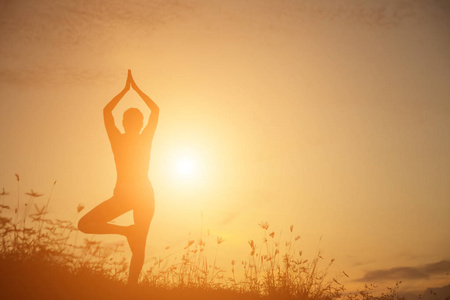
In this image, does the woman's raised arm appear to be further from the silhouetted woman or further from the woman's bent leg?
the woman's bent leg

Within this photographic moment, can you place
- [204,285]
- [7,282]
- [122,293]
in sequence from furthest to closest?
[204,285]
[122,293]
[7,282]

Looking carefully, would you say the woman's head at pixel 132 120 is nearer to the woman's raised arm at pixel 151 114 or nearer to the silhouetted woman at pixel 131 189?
the silhouetted woman at pixel 131 189

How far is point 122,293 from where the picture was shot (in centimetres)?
596

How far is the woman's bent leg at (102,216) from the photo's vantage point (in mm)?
5859

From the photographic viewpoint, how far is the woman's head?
6285 millimetres

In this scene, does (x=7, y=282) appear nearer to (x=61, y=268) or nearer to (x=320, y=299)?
(x=61, y=268)

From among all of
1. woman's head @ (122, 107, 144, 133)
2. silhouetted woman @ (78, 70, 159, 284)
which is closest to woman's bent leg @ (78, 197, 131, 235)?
silhouetted woman @ (78, 70, 159, 284)

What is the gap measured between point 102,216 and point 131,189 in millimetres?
544

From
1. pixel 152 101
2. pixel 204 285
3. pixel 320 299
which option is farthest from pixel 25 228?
pixel 320 299

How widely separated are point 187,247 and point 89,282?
231 cm

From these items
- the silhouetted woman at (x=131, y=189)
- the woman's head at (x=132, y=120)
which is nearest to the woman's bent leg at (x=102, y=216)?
the silhouetted woman at (x=131, y=189)

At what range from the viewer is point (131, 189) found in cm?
609

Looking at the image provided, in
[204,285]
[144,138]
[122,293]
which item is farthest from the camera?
[204,285]

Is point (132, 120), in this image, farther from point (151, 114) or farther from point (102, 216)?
point (102, 216)
